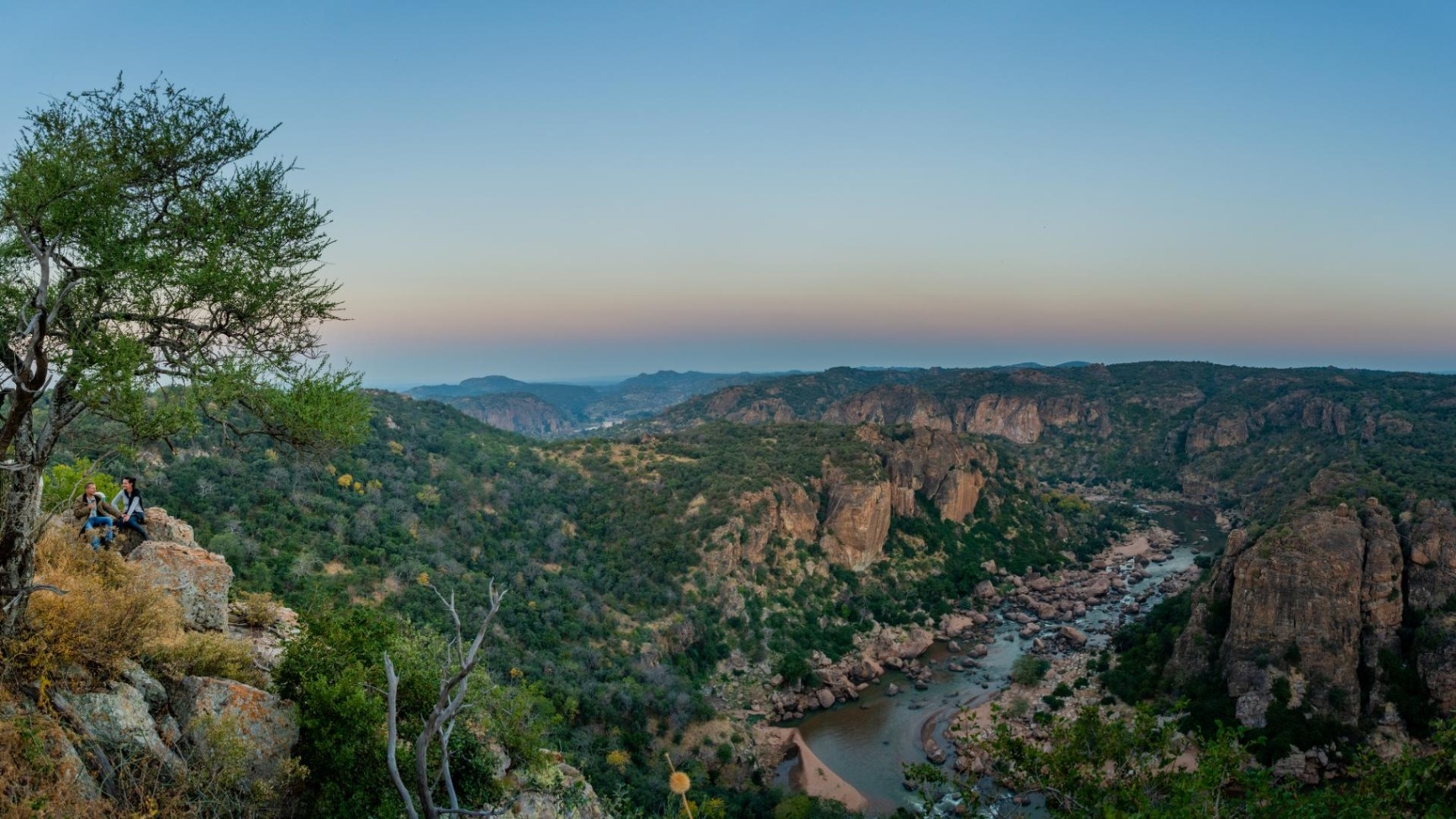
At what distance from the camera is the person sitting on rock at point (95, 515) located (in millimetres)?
11008

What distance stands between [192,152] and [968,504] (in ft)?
222

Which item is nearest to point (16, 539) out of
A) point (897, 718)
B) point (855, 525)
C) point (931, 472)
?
point (897, 718)

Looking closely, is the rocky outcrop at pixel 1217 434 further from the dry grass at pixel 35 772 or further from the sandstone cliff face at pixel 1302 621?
the dry grass at pixel 35 772

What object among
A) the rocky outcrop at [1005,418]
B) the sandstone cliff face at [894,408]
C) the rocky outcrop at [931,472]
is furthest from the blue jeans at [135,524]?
the rocky outcrop at [1005,418]

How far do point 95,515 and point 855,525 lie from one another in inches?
1957

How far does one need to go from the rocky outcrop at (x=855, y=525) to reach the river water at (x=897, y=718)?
9.69 meters

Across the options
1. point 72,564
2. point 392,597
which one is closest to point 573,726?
point 392,597

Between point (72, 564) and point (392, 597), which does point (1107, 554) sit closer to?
point (392, 597)

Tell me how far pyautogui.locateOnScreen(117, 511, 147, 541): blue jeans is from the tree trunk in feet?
→ 20.4

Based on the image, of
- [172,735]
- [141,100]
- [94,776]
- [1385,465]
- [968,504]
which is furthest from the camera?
[968,504]

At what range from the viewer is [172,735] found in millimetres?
7949

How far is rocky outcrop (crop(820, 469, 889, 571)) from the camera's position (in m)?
54.4

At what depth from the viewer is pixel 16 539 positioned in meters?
7.03

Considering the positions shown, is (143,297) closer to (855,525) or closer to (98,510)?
(98,510)
